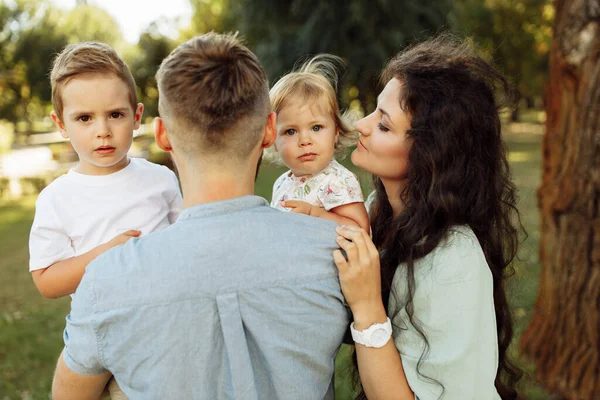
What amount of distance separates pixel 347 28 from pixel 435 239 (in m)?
17.8

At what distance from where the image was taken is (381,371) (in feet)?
6.29

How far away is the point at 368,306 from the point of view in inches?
72.0

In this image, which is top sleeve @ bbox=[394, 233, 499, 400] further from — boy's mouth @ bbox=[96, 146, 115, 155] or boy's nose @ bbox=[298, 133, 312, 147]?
boy's mouth @ bbox=[96, 146, 115, 155]

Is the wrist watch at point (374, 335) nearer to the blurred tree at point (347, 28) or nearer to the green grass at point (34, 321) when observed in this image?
the green grass at point (34, 321)

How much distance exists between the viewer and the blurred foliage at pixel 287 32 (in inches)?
739

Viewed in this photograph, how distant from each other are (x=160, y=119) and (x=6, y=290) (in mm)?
7754

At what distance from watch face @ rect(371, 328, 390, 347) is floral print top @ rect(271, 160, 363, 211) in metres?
0.66

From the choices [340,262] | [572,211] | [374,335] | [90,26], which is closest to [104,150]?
[340,262]

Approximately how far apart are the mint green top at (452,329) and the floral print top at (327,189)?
20.7 inches

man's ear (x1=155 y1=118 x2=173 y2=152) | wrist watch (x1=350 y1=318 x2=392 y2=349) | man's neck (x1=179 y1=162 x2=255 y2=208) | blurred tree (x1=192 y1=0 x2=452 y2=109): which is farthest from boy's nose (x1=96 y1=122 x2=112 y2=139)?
blurred tree (x1=192 y1=0 x2=452 y2=109)

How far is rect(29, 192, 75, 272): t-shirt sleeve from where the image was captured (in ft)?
6.98

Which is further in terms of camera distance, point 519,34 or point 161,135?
point 519,34

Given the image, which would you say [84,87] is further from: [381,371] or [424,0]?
[424,0]

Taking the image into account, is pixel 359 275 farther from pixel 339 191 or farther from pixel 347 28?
pixel 347 28
